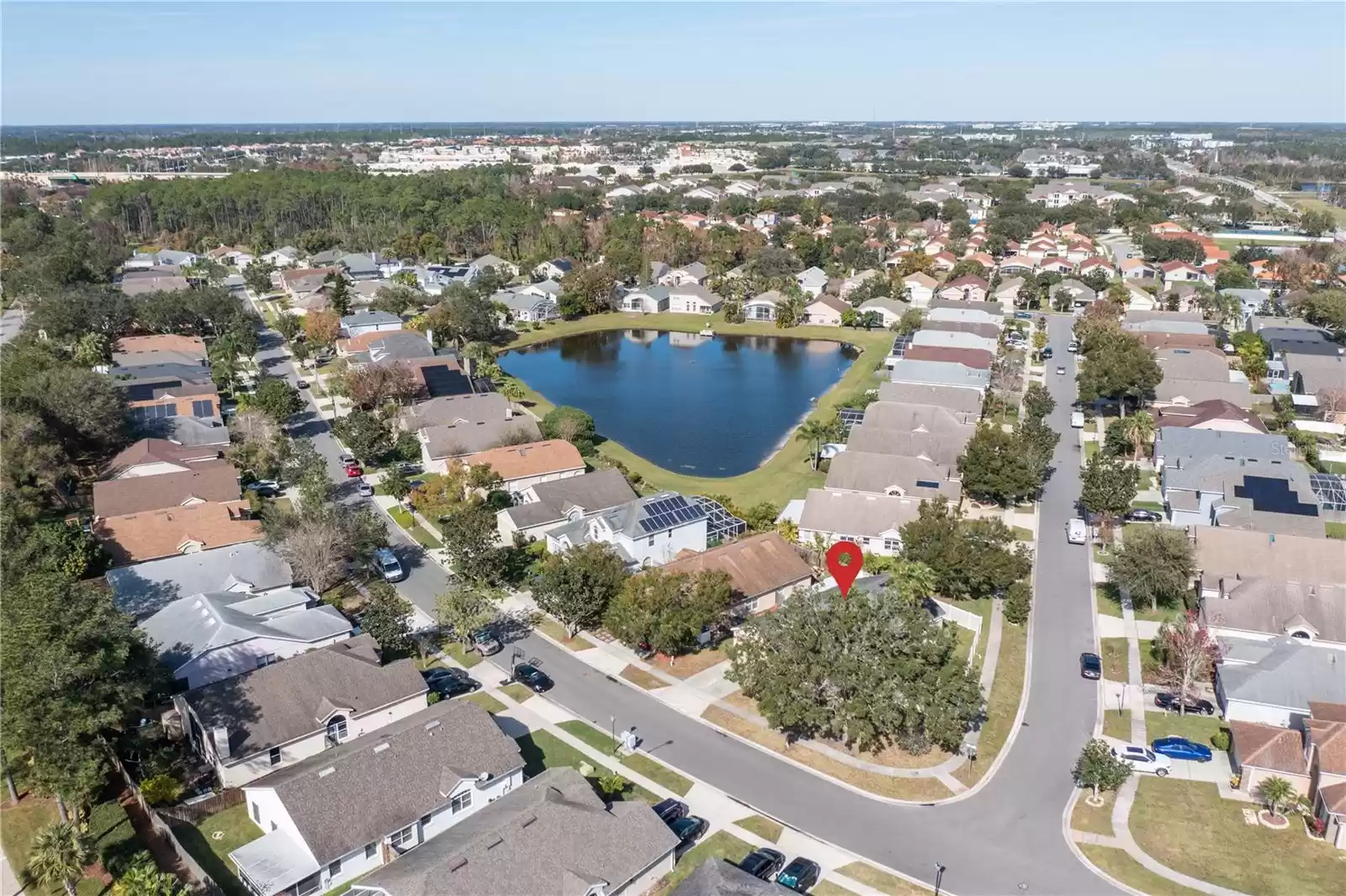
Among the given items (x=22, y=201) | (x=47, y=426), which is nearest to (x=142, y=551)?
(x=47, y=426)

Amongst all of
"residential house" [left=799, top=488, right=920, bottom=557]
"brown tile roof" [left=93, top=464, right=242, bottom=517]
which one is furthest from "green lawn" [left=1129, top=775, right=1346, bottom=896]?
"brown tile roof" [left=93, top=464, right=242, bottom=517]

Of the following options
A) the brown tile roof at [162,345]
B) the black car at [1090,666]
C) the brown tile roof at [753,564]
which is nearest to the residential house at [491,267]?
the brown tile roof at [162,345]

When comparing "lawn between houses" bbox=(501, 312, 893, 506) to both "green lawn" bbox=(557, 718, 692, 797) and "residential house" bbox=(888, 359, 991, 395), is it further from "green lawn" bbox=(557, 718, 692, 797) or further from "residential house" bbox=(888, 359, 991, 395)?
"green lawn" bbox=(557, 718, 692, 797)

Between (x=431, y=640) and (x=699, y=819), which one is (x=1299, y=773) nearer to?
(x=699, y=819)

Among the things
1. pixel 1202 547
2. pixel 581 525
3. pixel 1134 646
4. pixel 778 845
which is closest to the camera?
pixel 778 845

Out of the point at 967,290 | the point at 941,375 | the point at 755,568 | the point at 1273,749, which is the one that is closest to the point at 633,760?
the point at 755,568
